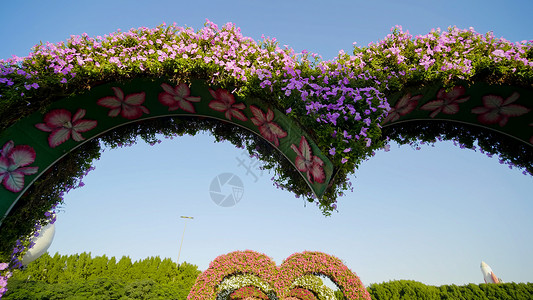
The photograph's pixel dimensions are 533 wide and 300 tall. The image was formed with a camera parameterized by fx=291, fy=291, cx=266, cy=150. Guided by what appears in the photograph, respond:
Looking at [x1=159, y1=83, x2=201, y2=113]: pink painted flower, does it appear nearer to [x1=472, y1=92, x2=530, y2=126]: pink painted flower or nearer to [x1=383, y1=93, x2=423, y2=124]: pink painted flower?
[x1=383, y1=93, x2=423, y2=124]: pink painted flower

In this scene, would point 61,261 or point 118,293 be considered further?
point 61,261

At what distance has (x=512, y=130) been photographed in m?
5.71

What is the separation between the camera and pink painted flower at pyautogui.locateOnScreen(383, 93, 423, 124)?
15.8 ft

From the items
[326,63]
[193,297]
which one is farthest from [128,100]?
[193,297]

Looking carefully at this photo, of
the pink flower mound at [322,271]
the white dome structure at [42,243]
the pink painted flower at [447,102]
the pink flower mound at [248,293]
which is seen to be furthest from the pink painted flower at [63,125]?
the pink flower mound at [322,271]

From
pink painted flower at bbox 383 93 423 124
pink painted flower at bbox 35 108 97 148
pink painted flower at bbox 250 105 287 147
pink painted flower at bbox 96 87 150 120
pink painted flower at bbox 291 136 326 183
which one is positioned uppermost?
pink painted flower at bbox 383 93 423 124

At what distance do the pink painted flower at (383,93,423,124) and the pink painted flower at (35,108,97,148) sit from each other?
199 inches

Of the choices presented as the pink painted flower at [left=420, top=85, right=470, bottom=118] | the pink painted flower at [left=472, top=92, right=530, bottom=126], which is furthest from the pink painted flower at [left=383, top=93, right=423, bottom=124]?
the pink painted flower at [left=472, top=92, right=530, bottom=126]

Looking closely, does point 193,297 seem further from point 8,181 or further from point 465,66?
point 465,66

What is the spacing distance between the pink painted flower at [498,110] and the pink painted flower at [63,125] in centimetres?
690

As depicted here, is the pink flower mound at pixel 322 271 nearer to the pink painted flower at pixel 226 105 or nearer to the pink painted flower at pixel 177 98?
the pink painted flower at pixel 226 105

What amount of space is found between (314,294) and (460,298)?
17.5 meters

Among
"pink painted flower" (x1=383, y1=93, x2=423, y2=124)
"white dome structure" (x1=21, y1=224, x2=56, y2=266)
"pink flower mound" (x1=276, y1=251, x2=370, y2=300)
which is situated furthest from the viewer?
"pink flower mound" (x1=276, y1=251, x2=370, y2=300)

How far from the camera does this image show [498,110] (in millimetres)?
5281
